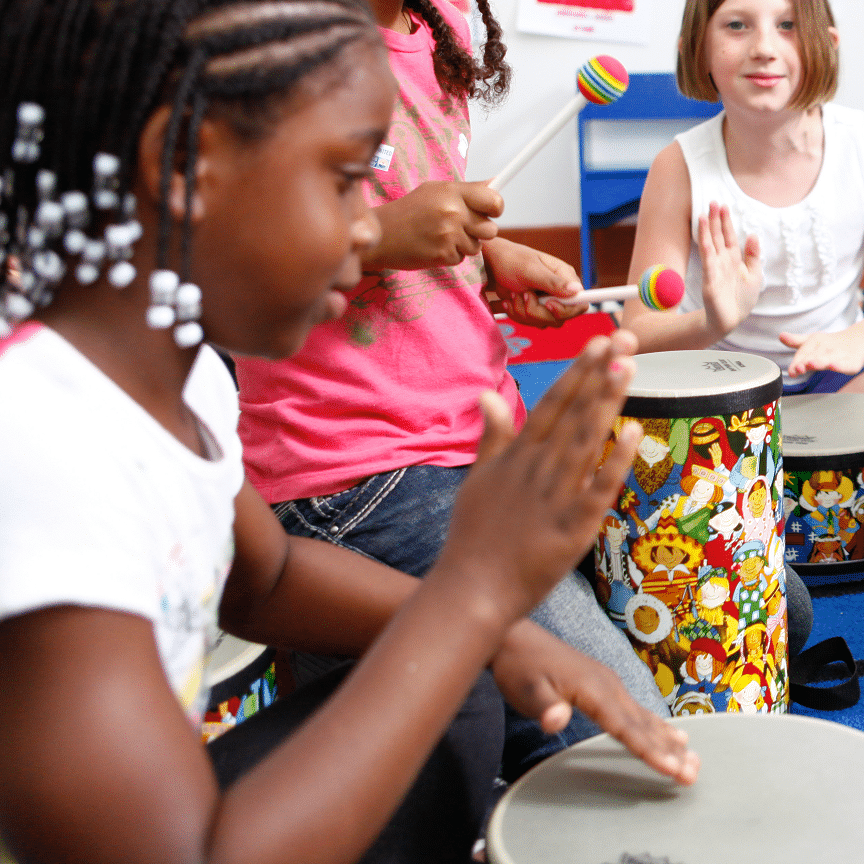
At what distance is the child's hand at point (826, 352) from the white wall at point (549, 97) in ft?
5.15

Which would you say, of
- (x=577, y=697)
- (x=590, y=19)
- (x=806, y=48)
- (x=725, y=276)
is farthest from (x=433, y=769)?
(x=590, y=19)

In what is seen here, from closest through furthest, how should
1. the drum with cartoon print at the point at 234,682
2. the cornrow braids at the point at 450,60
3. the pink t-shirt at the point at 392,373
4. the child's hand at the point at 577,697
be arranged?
the child's hand at the point at 577,697 → the drum with cartoon print at the point at 234,682 → the pink t-shirt at the point at 392,373 → the cornrow braids at the point at 450,60

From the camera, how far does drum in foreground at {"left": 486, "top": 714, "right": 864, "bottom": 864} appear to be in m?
0.51

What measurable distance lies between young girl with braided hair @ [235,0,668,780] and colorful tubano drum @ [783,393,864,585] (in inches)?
19.7

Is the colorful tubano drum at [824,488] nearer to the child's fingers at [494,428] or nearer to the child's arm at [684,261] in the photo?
the child's arm at [684,261]

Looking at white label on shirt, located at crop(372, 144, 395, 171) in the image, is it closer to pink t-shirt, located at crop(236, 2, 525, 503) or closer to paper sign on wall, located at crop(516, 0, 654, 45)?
pink t-shirt, located at crop(236, 2, 525, 503)

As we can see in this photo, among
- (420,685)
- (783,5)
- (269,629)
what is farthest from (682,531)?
(783,5)

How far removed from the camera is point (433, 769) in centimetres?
61

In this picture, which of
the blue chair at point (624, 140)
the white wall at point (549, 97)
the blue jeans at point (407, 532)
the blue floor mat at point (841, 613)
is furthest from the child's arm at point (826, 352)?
the white wall at point (549, 97)

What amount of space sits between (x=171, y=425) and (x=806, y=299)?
3.71 ft

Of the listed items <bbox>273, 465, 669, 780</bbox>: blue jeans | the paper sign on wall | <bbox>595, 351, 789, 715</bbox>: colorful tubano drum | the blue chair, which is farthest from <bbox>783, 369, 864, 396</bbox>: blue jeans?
the paper sign on wall

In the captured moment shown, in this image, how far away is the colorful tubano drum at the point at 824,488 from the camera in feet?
4.10

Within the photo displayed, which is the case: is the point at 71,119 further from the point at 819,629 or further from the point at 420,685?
the point at 819,629

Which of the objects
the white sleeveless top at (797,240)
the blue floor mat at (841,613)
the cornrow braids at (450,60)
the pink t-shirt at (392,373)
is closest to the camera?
the pink t-shirt at (392,373)
